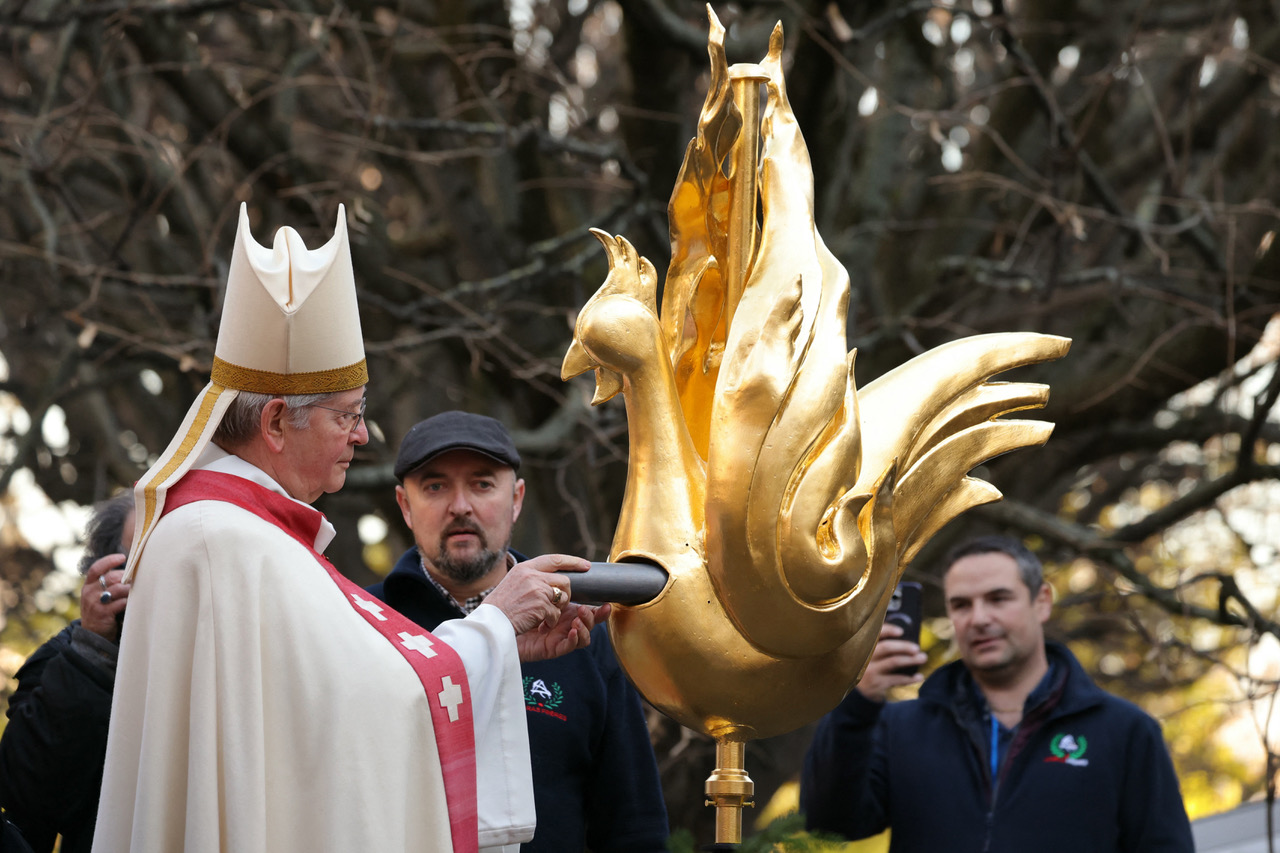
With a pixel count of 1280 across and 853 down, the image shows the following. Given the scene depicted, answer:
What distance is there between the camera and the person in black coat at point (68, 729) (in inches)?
125

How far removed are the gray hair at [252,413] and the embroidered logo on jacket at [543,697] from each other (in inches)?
40.8

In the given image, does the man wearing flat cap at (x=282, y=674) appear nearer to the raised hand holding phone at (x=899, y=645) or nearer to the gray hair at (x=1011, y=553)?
the raised hand holding phone at (x=899, y=645)

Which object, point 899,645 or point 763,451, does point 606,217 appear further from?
point 763,451

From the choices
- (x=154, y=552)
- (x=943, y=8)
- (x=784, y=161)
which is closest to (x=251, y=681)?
(x=154, y=552)

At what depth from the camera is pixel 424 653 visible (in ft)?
7.59

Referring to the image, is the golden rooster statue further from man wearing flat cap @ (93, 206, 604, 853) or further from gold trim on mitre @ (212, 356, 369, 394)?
gold trim on mitre @ (212, 356, 369, 394)

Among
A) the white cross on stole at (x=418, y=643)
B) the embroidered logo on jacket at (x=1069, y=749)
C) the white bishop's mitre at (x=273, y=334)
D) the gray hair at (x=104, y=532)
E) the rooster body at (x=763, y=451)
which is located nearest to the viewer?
the rooster body at (x=763, y=451)

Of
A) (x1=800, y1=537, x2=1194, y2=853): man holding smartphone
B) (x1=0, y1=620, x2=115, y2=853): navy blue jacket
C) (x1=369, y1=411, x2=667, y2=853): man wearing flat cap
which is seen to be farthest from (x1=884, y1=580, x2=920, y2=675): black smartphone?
(x1=0, y1=620, x2=115, y2=853): navy blue jacket

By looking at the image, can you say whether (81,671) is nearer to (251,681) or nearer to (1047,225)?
(251,681)

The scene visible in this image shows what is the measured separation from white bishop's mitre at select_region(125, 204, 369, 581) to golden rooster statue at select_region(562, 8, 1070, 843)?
451mm

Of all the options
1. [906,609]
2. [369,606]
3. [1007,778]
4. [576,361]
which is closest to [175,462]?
[369,606]

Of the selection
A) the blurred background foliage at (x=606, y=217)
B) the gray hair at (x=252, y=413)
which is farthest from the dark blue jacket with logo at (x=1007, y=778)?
the gray hair at (x=252, y=413)

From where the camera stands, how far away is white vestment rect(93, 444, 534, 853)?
85.7 inches

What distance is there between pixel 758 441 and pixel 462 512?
4.81 ft
